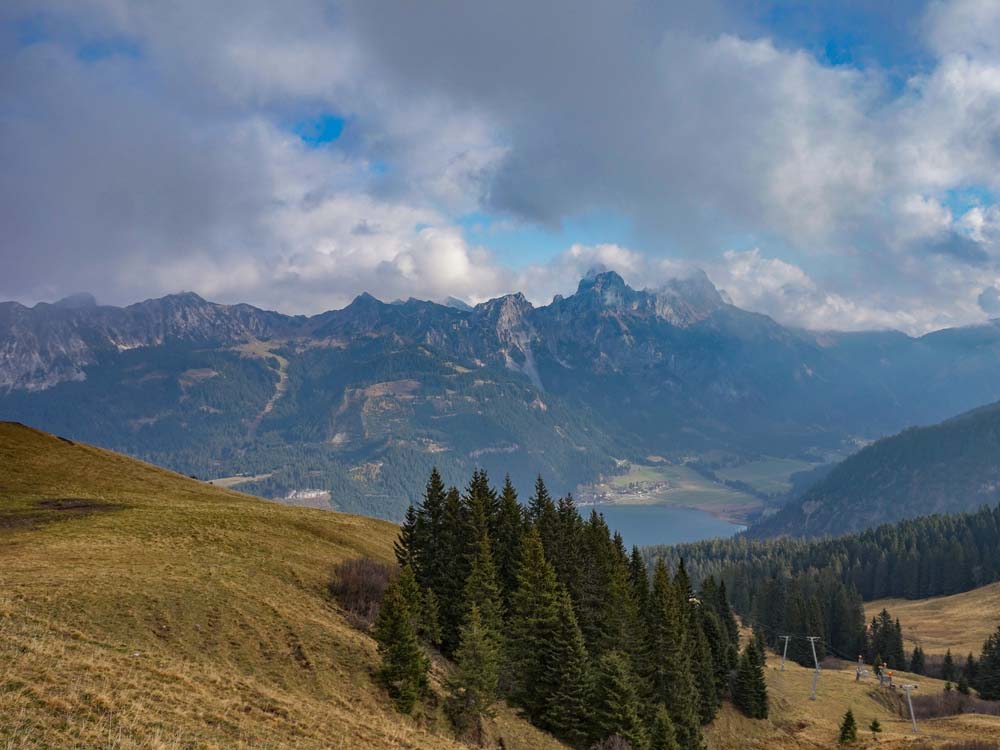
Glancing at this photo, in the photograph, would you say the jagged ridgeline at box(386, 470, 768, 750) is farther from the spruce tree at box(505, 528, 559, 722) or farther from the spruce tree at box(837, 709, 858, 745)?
the spruce tree at box(837, 709, 858, 745)

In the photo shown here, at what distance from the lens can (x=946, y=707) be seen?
9362cm

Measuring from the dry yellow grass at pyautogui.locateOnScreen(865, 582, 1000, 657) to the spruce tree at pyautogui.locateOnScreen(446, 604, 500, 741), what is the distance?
484 ft

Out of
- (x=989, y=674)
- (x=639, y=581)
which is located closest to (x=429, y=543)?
(x=639, y=581)

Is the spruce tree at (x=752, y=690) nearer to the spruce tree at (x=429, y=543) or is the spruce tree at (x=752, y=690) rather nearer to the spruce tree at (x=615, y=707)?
the spruce tree at (x=615, y=707)

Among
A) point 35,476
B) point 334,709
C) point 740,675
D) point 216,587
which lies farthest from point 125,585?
point 740,675

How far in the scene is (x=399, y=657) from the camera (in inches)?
1516

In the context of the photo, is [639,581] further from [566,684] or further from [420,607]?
[420,607]

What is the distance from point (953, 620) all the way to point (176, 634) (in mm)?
202270

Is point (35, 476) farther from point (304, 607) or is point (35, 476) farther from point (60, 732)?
point (60, 732)

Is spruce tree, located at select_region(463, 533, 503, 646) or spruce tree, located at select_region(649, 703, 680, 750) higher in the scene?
spruce tree, located at select_region(463, 533, 503, 646)

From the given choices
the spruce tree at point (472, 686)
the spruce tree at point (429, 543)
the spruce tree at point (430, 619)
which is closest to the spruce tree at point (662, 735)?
the spruce tree at point (472, 686)

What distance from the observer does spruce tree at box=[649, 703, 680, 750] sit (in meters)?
47.9

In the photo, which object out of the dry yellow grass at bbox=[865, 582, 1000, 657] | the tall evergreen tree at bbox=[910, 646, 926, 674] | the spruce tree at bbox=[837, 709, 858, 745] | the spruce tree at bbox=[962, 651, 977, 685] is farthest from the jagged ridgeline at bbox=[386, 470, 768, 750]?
the dry yellow grass at bbox=[865, 582, 1000, 657]

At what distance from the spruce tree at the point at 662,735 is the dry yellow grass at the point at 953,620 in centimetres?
12972
